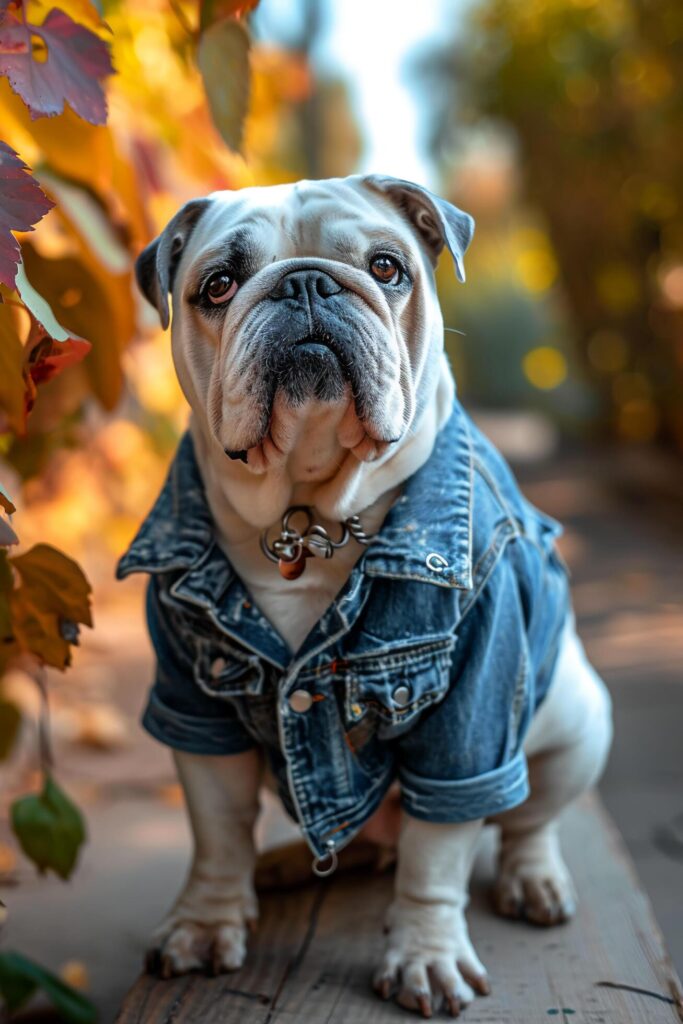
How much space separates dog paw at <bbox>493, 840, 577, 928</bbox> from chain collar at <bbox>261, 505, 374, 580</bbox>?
69 centimetres

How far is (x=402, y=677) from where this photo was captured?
4.98ft

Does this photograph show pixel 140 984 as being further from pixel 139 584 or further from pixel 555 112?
pixel 555 112

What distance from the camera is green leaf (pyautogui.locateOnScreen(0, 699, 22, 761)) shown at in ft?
6.01

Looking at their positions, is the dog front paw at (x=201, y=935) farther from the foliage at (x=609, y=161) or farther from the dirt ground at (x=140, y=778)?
the foliage at (x=609, y=161)

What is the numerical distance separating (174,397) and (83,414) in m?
1.23

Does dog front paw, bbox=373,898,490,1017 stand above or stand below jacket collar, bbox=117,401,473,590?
below

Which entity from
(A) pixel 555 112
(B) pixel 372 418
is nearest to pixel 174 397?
(B) pixel 372 418

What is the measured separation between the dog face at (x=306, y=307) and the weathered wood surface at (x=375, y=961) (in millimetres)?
775

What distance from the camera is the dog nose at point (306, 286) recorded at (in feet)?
4.57

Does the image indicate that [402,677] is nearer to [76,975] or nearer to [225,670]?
[225,670]

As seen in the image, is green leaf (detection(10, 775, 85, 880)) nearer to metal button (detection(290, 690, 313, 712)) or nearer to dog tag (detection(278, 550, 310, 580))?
metal button (detection(290, 690, 313, 712))

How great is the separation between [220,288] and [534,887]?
1.11 m

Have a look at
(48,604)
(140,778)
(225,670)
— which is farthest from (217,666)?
(140,778)

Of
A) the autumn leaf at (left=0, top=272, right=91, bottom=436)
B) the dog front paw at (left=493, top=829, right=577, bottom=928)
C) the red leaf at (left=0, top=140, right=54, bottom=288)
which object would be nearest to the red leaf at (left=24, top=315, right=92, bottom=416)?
the autumn leaf at (left=0, top=272, right=91, bottom=436)
